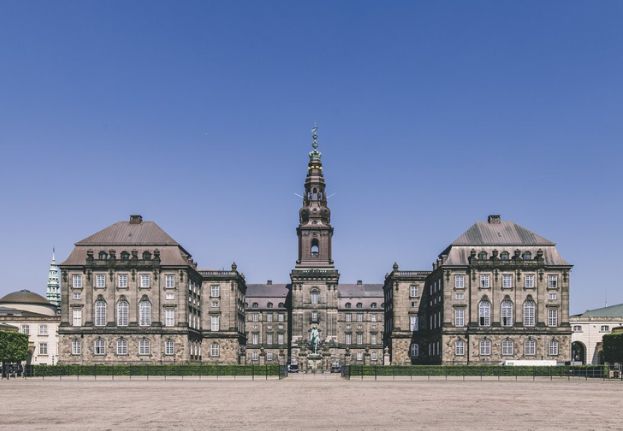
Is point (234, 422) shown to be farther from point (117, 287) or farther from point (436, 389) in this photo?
point (117, 287)

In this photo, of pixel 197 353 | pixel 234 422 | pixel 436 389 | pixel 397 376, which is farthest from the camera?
pixel 197 353

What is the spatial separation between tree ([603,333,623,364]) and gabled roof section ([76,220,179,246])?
58475 mm

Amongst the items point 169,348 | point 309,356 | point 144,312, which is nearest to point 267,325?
point 309,356

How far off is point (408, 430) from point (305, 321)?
383 ft

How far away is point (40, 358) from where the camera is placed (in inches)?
5335

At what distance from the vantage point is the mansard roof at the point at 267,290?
175 m

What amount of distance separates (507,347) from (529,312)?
18.1 feet

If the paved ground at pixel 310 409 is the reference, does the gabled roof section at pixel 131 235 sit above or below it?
above

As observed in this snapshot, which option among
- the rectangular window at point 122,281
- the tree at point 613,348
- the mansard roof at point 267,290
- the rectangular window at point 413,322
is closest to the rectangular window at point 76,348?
the rectangular window at point 122,281

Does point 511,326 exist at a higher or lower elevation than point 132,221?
lower

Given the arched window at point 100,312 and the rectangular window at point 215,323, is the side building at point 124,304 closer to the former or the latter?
the arched window at point 100,312

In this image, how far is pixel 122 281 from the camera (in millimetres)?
111000

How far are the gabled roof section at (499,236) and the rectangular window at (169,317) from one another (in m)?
39.2

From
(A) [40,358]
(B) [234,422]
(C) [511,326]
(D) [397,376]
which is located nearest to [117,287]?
(A) [40,358]
